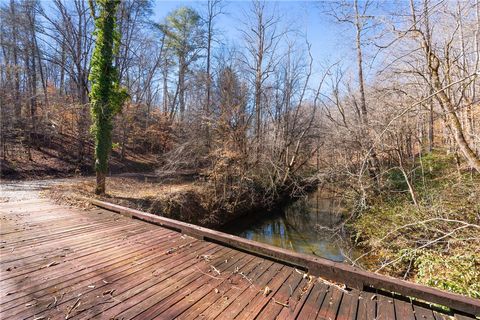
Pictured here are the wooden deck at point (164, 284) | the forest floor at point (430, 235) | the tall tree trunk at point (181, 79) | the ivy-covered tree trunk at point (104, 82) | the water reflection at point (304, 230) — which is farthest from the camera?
the tall tree trunk at point (181, 79)

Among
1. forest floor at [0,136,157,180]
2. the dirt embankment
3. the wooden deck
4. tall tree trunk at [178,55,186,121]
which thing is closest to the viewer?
the wooden deck

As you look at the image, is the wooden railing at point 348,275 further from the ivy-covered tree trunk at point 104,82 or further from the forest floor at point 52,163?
the forest floor at point 52,163

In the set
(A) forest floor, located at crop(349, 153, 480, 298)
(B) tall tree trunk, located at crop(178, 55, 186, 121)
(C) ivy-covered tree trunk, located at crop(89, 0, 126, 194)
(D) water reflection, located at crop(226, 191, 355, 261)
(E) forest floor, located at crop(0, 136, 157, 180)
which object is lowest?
(D) water reflection, located at crop(226, 191, 355, 261)

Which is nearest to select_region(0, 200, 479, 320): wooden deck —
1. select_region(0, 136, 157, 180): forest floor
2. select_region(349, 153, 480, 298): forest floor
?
select_region(349, 153, 480, 298): forest floor

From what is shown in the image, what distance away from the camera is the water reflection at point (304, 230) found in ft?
28.1

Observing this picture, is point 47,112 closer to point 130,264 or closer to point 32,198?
point 32,198

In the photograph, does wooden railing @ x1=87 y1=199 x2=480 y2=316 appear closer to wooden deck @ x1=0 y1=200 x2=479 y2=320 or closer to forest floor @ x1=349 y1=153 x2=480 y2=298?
wooden deck @ x1=0 y1=200 x2=479 y2=320

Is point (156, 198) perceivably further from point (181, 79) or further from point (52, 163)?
point (181, 79)

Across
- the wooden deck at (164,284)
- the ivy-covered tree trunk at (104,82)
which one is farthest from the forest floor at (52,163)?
the wooden deck at (164,284)

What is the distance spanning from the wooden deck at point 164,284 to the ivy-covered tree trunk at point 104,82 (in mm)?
5287

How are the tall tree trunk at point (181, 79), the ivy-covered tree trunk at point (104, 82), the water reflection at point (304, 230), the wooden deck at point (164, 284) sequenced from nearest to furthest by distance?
the wooden deck at point (164, 284), the water reflection at point (304, 230), the ivy-covered tree trunk at point (104, 82), the tall tree trunk at point (181, 79)

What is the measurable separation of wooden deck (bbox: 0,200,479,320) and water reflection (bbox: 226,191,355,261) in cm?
476

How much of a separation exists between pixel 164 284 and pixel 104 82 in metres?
8.40

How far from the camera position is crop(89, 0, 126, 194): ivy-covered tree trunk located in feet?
28.8
